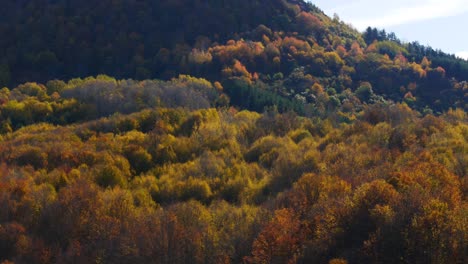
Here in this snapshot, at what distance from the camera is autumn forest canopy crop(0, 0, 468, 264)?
126 ft

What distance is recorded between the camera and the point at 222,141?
271ft

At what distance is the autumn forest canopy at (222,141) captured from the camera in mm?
38469

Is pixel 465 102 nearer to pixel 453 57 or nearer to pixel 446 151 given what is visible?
pixel 453 57

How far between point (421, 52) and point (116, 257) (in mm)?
168383

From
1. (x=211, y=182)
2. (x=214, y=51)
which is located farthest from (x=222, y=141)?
(x=214, y=51)

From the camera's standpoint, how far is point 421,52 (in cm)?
18888

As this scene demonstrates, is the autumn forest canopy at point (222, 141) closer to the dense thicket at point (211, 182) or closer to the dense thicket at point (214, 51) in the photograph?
the dense thicket at point (211, 182)

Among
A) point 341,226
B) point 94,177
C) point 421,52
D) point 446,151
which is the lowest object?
point 94,177

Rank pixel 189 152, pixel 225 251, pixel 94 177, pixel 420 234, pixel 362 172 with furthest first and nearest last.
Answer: pixel 189 152
pixel 94 177
pixel 362 172
pixel 225 251
pixel 420 234

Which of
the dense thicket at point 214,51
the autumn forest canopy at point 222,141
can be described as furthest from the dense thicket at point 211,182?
the dense thicket at point 214,51

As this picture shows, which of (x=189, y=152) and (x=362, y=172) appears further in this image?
(x=189, y=152)

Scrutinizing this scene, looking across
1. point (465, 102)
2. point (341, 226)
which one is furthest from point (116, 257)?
point (465, 102)

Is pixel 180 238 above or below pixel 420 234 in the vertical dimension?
below

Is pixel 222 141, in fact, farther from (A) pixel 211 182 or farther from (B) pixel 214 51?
(B) pixel 214 51
